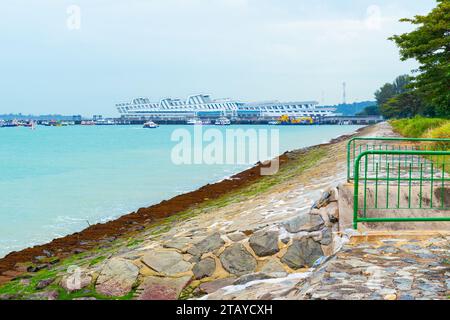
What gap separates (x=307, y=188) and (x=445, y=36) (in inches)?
603

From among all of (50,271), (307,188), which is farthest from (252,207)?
(50,271)

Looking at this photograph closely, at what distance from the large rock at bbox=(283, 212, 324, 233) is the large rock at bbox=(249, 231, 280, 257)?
274 millimetres

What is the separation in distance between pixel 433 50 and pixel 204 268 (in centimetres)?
2155

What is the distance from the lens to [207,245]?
8.54 meters

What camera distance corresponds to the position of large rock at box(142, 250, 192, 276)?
7.89 m

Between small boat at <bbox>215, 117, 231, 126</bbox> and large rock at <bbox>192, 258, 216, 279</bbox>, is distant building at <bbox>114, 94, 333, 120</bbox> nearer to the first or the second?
small boat at <bbox>215, 117, 231, 126</bbox>

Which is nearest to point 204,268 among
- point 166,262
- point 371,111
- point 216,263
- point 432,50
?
→ point 216,263

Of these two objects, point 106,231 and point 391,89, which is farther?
point 391,89

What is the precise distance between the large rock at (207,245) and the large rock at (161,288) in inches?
33.3

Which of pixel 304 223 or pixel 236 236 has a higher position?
pixel 304 223

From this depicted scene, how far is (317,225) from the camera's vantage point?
808 cm

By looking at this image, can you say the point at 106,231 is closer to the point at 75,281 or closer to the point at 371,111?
the point at 75,281
